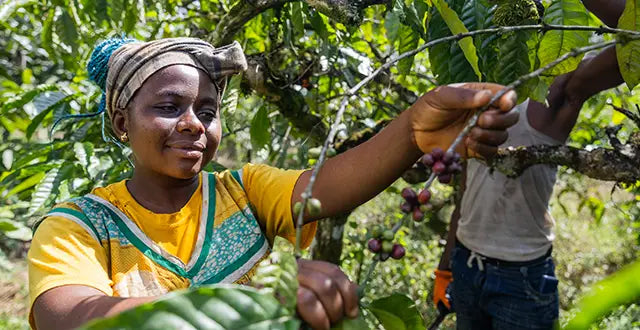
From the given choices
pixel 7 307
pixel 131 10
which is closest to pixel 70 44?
pixel 131 10

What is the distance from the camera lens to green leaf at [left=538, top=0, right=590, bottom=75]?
1.31 metres

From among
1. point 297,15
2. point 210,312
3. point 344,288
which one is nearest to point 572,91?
point 297,15

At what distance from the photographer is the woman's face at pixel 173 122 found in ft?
4.60

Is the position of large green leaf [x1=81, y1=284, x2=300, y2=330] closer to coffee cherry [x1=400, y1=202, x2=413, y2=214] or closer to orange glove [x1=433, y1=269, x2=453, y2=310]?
coffee cherry [x1=400, y1=202, x2=413, y2=214]

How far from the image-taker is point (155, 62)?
144 centimetres

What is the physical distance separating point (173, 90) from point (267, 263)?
731mm

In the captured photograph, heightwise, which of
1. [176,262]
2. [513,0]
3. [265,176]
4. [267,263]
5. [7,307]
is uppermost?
[513,0]

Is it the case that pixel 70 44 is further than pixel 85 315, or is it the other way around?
pixel 70 44

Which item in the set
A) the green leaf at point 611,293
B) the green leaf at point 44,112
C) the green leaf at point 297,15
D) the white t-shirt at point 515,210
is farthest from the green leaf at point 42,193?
the green leaf at point 611,293

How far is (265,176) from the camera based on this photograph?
1.54 m

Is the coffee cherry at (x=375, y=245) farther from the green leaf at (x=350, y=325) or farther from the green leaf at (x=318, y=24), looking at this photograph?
the green leaf at (x=318, y=24)

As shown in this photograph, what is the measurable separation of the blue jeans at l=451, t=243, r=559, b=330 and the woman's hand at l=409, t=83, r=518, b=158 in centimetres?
173

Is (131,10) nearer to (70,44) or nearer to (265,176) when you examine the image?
(70,44)

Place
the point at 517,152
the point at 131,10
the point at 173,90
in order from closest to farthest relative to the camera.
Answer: the point at 173,90 < the point at 517,152 < the point at 131,10
